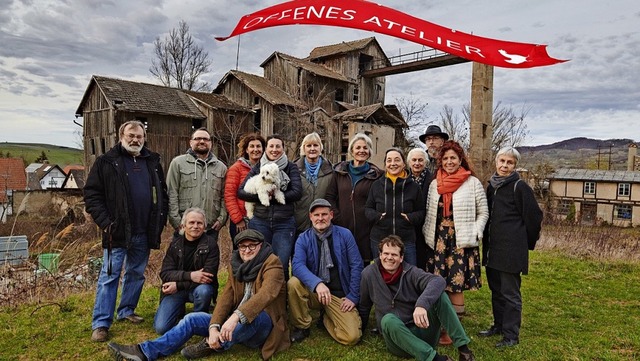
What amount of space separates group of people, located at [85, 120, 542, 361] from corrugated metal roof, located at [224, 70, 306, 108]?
1832 centimetres

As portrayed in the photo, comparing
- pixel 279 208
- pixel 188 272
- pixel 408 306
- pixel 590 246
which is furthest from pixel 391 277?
pixel 590 246

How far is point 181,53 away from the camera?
32.9 m

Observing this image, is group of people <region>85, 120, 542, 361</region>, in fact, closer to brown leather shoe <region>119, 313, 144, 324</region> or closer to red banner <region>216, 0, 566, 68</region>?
brown leather shoe <region>119, 313, 144, 324</region>

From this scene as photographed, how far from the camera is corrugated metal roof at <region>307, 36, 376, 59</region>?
89.2 ft

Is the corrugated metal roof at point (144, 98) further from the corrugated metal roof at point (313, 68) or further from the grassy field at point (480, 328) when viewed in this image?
the grassy field at point (480, 328)

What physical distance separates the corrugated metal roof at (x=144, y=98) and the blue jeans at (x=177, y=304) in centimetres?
1795

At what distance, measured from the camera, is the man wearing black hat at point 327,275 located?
4.15 m

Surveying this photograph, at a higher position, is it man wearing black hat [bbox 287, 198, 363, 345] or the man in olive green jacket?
the man in olive green jacket

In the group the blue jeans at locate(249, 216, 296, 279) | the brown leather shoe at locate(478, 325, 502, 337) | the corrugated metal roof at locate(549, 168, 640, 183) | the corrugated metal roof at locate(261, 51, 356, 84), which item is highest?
the corrugated metal roof at locate(261, 51, 356, 84)

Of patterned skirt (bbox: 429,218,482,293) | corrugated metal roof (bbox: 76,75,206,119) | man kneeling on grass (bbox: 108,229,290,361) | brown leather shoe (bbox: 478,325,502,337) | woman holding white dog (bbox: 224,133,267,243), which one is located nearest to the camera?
man kneeling on grass (bbox: 108,229,290,361)

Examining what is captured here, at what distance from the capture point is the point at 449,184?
413cm

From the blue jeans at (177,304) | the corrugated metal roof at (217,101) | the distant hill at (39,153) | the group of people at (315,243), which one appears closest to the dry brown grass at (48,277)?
the group of people at (315,243)

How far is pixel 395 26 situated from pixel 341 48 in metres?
→ 22.3

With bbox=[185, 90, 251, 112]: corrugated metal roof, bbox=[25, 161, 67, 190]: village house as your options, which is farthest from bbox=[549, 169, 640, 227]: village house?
bbox=[25, 161, 67, 190]: village house
